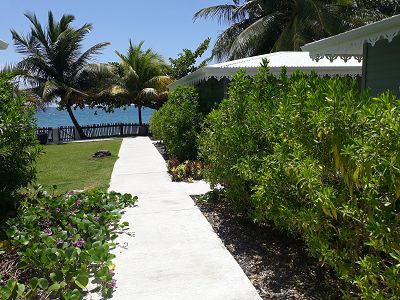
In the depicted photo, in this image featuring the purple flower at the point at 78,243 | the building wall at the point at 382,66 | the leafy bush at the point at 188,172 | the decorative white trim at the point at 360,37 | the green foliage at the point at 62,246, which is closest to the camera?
the green foliage at the point at 62,246

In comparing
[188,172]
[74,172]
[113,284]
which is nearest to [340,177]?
[113,284]

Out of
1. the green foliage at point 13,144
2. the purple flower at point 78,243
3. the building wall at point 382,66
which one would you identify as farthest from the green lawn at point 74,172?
the building wall at point 382,66

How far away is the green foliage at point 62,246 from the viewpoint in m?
3.33

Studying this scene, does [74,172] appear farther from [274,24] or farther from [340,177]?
[274,24]

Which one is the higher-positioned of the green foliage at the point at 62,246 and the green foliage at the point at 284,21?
the green foliage at the point at 284,21

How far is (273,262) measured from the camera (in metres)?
4.14

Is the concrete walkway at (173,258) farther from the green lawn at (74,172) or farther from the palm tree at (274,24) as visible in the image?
the palm tree at (274,24)

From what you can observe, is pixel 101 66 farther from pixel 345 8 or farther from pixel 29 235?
pixel 29 235

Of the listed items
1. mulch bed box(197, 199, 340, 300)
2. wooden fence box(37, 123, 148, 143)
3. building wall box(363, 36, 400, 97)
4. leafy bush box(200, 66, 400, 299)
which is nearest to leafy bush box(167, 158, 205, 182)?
mulch bed box(197, 199, 340, 300)

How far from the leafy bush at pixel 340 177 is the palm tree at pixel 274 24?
1660 centimetres

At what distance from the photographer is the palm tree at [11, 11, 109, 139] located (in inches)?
889

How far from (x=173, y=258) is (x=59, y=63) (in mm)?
21530

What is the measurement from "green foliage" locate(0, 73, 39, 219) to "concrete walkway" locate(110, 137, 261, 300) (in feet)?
5.29

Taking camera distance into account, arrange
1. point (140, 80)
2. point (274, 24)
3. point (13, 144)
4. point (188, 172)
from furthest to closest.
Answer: point (140, 80) < point (274, 24) < point (188, 172) < point (13, 144)
